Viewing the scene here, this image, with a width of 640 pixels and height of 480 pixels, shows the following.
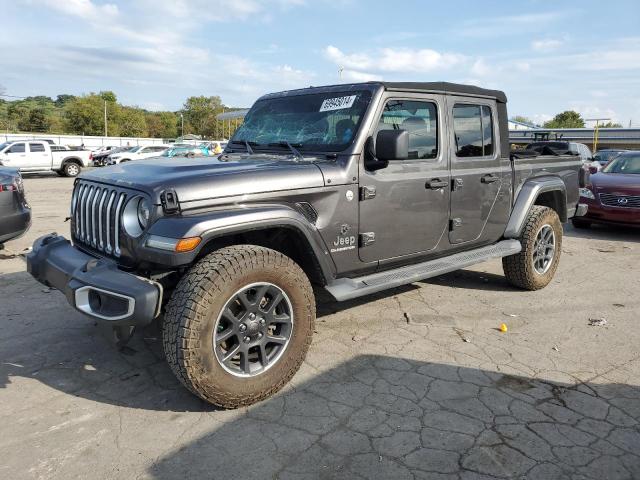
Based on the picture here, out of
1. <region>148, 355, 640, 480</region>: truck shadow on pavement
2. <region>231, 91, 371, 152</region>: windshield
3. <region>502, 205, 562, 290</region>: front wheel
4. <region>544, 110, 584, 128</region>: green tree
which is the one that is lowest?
<region>148, 355, 640, 480</region>: truck shadow on pavement

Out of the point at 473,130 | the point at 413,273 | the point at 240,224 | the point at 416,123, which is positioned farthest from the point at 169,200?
the point at 473,130

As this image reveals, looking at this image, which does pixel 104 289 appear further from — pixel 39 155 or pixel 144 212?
pixel 39 155

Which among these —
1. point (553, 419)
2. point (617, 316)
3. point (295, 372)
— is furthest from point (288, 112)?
point (617, 316)

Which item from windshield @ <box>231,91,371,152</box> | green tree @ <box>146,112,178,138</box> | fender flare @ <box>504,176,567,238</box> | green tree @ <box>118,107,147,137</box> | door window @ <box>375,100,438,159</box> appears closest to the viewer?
windshield @ <box>231,91,371,152</box>

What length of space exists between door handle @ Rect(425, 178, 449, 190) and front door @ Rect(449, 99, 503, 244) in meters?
0.15

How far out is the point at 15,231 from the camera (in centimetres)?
663

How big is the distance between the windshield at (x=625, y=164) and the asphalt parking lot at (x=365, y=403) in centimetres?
597

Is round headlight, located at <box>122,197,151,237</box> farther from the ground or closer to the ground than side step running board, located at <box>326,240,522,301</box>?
farther from the ground

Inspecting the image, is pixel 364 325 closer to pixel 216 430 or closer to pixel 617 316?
pixel 216 430

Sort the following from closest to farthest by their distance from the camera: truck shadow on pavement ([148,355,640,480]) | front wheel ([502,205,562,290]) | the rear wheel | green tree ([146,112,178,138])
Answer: truck shadow on pavement ([148,355,640,480]) → front wheel ([502,205,562,290]) → the rear wheel → green tree ([146,112,178,138])

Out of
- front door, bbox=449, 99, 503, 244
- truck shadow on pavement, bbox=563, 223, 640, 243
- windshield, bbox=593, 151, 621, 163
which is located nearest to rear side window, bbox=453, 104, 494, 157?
front door, bbox=449, 99, 503, 244

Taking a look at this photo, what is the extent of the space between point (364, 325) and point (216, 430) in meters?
1.89

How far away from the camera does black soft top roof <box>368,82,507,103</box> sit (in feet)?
13.2

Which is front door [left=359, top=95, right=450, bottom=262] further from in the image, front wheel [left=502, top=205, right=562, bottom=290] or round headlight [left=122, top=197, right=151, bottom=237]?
round headlight [left=122, top=197, right=151, bottom=237]
